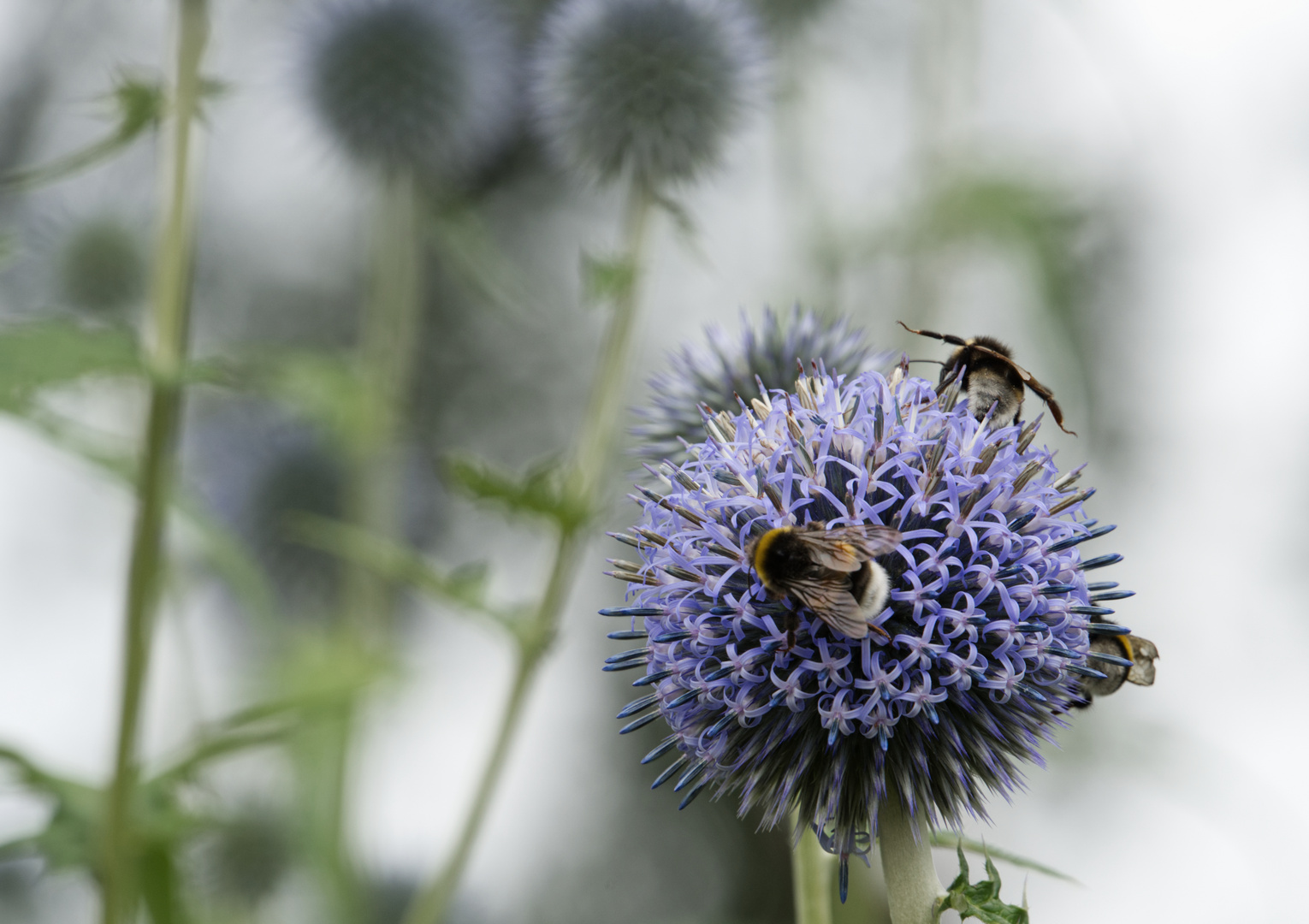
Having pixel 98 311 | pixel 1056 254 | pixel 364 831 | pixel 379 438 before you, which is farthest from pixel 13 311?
pixel 1056 254

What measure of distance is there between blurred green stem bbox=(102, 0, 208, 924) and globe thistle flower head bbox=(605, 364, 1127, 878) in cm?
109

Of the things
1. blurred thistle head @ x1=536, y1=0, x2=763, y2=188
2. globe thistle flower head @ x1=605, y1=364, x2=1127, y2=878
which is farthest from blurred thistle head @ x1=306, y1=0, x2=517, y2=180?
globe thistle flower head @ x1=605, y1=364, x2=1127, y2=878

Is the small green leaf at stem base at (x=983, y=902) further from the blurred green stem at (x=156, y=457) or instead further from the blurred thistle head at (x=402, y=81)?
the blurred thistle head at (x=402, y=81)

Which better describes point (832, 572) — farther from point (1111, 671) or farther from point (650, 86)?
point (650, 86)

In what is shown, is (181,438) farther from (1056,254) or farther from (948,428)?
(948,428)

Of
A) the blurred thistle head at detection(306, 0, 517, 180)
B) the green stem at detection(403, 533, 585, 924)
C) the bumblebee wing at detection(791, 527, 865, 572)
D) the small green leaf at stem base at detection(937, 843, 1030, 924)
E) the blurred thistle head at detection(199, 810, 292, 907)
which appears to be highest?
the blurred thistle head at detection(306, 0, 517, 180)

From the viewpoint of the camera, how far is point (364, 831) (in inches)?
127

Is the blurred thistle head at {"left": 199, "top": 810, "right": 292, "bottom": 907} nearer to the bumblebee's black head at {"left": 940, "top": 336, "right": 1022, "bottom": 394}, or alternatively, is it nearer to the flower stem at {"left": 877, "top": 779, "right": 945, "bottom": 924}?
the flower stem at {"left": 877, "top": 779, "right": 945, "bottom": 924}

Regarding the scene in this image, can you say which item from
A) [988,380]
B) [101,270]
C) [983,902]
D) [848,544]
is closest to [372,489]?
[101,270]

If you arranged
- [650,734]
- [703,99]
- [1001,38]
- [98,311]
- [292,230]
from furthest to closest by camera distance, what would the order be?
[292,230], [650,734], [1001,38], [98,311], [703,99]

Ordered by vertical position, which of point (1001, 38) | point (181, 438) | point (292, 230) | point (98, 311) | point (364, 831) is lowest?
point (364, 831)

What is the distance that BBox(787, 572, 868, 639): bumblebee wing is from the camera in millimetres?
1299

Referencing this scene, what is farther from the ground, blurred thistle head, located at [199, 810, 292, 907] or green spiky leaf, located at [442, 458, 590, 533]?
green spiky leaf, located at [442, 458, 590, 533]

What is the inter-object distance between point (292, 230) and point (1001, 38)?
367 centimetres
